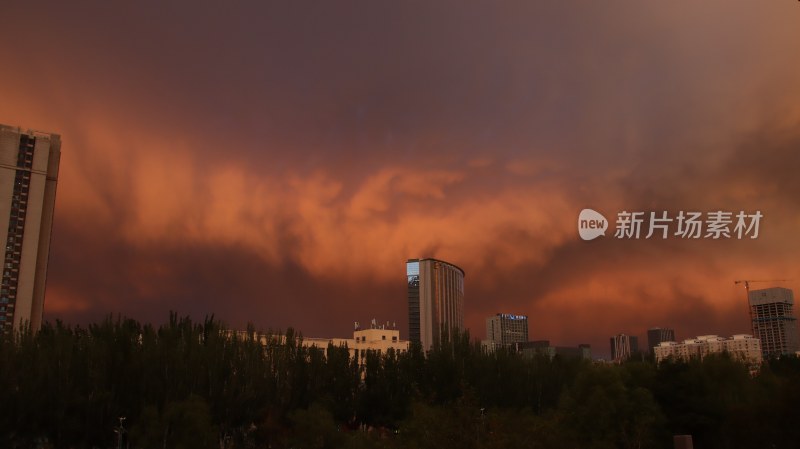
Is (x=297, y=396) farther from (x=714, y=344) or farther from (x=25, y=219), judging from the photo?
(x=714, y=344)

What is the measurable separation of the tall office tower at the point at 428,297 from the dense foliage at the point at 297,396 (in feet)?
291

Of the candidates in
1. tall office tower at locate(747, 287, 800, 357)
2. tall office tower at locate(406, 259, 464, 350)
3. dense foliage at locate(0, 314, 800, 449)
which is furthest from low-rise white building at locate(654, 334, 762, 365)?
dense foliage at locate(0, 314, 800, 449)

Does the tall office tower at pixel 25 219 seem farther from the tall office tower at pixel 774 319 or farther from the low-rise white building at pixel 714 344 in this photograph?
the tall office tower at pixel 774 319

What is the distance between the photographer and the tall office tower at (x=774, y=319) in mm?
Answer: 165125

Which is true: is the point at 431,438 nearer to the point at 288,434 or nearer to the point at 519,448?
the point at 519,448

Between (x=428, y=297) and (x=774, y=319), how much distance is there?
93.9 metres

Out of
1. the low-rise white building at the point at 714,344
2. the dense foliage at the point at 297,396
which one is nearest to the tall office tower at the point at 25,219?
the dense foliage at the point at 297,396

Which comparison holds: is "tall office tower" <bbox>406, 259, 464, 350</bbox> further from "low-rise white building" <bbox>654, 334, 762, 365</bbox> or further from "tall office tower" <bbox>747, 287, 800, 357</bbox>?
"tall office tower" <bbox>747, 287, 800, 357</bbox>

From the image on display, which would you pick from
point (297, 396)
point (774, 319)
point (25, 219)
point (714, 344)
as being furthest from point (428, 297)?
point (297, 396)

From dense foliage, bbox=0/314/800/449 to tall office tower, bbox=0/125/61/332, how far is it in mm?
38645

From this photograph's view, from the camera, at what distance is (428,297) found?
465 ft

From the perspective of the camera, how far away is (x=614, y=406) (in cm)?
3941

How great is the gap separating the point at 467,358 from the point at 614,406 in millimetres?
15213

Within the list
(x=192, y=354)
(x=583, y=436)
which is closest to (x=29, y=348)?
(x=192, y=354)
